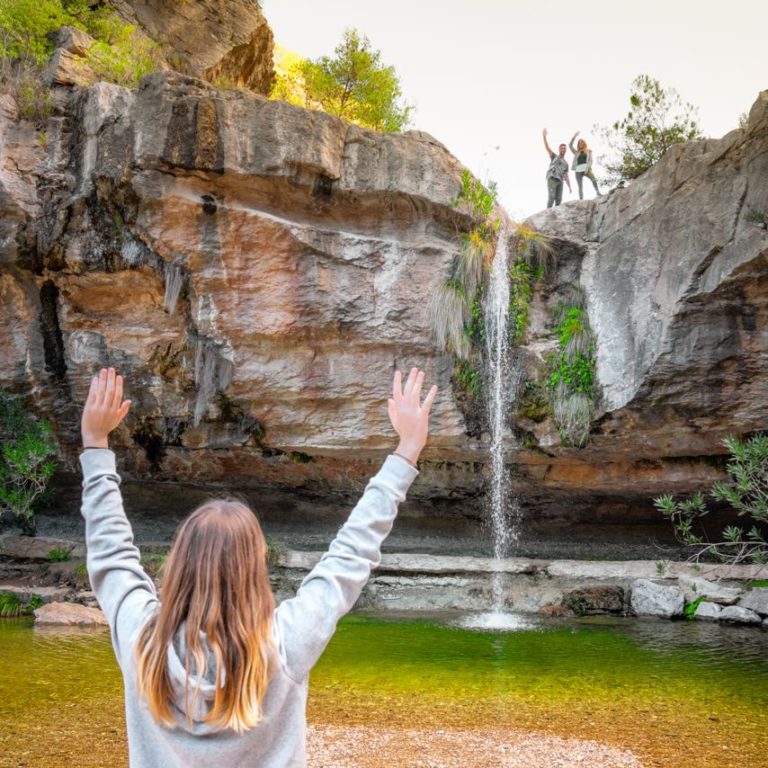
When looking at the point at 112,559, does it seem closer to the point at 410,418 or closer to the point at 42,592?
the point at 410,418

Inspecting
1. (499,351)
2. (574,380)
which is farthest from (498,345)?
(574,380)

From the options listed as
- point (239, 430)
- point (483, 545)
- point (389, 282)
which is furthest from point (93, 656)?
point (483, 545)

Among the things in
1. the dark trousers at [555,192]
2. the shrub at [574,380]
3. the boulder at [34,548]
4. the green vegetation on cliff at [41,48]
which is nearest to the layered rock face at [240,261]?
the green vegetation on cliff at [41,48]

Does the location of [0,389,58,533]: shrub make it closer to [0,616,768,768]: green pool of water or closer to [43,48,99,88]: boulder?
[0,616,768,768]: green pool of water

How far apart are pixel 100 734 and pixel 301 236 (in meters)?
8.66

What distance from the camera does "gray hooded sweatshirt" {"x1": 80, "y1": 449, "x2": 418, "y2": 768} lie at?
1.42 metres

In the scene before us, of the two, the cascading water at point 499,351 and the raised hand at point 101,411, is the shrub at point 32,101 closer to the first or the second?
the cascading water at point 499,351

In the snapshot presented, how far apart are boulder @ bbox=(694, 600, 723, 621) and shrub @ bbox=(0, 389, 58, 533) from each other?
11.3 meters

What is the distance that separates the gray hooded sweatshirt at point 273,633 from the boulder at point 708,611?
10219 mm

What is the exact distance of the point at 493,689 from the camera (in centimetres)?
611

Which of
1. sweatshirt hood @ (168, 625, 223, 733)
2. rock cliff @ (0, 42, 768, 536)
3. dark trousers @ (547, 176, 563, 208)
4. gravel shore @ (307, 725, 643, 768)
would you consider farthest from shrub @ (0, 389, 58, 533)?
sweatshirt hood @ (168, 625, 223, 733)

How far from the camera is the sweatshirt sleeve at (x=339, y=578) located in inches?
57.4

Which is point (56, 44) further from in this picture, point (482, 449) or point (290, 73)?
point (482, 449)

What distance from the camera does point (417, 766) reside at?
4.26 meters
